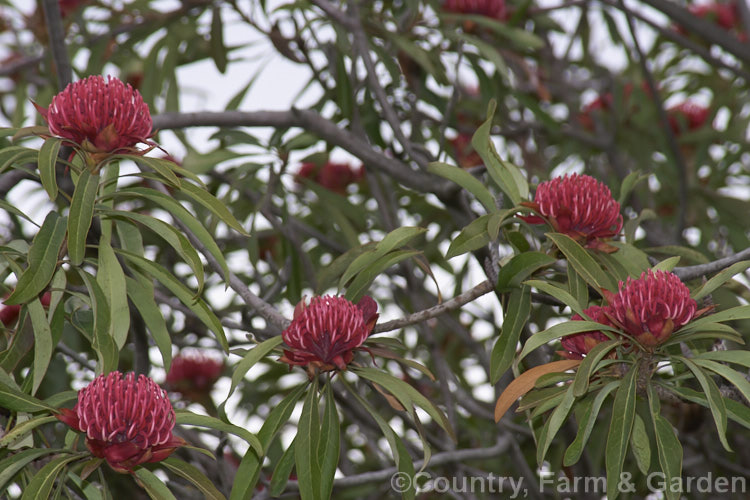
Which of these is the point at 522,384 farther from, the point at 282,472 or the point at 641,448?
the point at 282,472

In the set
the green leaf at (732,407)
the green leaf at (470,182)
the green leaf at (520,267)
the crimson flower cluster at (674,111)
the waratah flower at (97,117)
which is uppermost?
the crimson flower cluster at (674,111)

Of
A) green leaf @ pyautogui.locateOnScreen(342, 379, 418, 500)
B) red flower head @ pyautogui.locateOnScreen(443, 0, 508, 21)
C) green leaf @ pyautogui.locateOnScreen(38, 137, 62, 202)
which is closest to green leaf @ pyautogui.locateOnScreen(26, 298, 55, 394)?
green leaf @ pyautogui.locateOnScreen(38, 137, 62, 202)

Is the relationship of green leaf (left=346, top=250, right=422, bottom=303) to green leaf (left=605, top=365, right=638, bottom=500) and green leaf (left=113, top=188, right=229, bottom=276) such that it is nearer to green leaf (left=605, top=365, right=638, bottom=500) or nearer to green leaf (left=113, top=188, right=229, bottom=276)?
green leaf (left=113, top=188, right=229, bottom=276)

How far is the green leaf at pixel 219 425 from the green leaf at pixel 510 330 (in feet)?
1.23

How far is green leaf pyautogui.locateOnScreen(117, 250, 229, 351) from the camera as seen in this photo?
1.23 meters

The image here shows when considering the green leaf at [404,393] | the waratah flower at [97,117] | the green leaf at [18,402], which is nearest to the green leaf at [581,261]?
the green leaf at [404,393]

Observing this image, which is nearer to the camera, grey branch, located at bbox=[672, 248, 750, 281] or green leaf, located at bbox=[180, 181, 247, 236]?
green leaf, located at bbox=[180, 181, 247, 236]

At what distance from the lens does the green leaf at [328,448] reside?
1196mm

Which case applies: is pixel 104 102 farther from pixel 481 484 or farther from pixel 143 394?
pixel 481 484

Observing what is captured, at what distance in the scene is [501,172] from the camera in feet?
4.70

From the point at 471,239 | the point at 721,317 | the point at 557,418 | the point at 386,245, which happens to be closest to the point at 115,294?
A: the point at 386,245

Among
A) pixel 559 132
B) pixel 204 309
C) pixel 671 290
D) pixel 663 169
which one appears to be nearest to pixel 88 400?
pixel 204 309

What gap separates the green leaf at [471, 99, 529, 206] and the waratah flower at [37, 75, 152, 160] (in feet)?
1.78

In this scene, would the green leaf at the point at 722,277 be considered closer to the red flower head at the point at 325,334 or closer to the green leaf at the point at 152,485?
the red flower head at the point at 325,334
